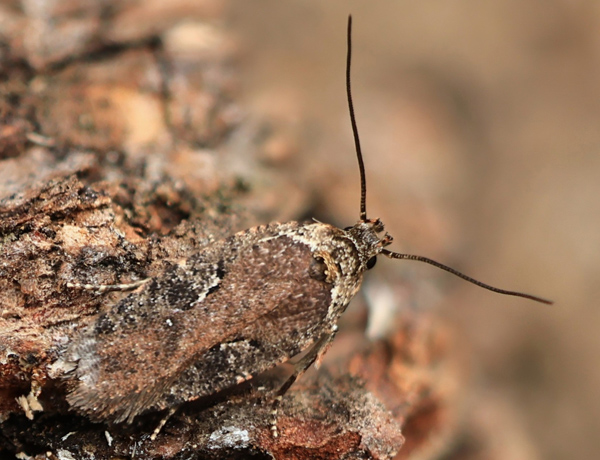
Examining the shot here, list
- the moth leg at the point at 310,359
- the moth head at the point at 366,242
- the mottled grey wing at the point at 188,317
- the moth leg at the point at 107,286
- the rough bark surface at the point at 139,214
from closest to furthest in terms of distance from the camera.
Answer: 1. the mottled grey wing at the point at 188,317
2. the rough bark surface at the point at 139,214
3. the moth leg at the point at 107,286
4. the moth leg at the point at 310,359
5. the moth head at the point at 366,242

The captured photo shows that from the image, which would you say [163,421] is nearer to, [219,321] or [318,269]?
[219,321]

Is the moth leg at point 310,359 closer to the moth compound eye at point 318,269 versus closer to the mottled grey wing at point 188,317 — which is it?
the mottled grey wing at point 188,317

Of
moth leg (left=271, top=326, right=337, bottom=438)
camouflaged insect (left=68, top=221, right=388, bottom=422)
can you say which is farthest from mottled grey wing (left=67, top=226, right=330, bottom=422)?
moth leg (left=271, top=326, right=337, bottom=438)


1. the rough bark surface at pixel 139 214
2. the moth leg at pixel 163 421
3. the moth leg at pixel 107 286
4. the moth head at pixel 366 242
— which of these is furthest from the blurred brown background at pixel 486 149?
the moth leg at pixel 163 421

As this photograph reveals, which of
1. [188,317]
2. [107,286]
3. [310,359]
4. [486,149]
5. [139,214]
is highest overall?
[139,214]

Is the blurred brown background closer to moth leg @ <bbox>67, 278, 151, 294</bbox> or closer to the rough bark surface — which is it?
the rough bark surface

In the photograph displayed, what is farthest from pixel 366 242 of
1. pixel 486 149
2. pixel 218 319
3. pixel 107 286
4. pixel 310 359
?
pixel 486 149
